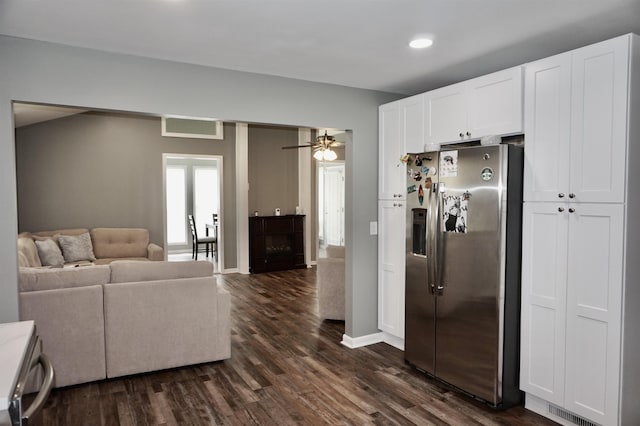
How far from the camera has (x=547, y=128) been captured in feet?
9.46

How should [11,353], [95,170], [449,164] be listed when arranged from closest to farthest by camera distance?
[11,353] < [449,164] < [95,170]

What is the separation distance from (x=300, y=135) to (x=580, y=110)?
6.39 m

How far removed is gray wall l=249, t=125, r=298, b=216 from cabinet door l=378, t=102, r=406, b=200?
14.4 ft

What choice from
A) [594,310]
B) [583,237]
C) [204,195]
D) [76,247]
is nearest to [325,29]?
[583,237]

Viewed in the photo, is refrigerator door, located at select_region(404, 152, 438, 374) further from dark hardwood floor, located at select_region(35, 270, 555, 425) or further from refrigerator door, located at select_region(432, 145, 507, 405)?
dark hardwood floor, located at select_region(35, 270, 555, 425)

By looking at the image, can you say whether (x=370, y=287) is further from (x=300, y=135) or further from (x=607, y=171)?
(x=300, y=135)

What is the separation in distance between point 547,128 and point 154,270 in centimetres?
319

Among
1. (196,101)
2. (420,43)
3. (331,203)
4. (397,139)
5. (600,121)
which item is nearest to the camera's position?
(600,121)

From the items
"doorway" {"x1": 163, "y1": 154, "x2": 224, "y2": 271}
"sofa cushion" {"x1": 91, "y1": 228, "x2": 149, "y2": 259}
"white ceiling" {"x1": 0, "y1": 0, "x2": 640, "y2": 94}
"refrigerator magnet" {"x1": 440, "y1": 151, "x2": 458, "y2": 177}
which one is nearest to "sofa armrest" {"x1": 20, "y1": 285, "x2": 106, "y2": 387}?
"white ceiling" {"x1": 0, "y1": 0, "x2": 640, "y2": 94}

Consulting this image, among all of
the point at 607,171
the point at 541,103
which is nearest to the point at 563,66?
the point at 541,103

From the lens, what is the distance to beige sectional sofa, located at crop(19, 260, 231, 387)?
3328 mm

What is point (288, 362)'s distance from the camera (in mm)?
3951

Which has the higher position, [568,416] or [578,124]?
[578,124]

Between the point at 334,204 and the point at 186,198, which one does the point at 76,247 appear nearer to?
the point at 186,198
